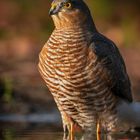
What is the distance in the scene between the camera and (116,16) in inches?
852

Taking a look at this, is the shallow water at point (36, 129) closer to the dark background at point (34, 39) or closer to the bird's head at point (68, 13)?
the dark background at point (34, 39)

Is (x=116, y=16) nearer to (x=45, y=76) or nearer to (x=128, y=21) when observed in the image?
(x=128, y=21)

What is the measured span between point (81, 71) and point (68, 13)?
2.49 feet

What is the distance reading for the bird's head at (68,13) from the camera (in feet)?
39.9

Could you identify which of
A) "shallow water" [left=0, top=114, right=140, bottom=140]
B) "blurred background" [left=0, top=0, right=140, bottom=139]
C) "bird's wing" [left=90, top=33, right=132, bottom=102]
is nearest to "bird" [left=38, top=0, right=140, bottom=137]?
"bird's wing" [left=90, top=33, right=132, bottom=102]

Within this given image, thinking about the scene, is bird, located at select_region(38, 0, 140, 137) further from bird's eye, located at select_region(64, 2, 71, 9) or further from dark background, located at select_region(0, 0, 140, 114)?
dark background, located at select_region(0, 0, 140, 114)

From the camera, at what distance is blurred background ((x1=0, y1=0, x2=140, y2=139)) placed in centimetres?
1555

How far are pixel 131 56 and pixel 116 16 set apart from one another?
2.73 meters

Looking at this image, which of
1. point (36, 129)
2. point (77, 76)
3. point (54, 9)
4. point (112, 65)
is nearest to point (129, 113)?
point (112, 65)

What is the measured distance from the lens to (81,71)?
12.0 meters

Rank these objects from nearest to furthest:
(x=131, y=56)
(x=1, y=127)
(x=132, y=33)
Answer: (x=1, y=127)
(x=131, y=56)
(x=132, y=33)

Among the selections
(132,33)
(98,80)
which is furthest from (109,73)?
(132,33)

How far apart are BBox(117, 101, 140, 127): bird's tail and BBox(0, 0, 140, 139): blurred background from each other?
2.42 m

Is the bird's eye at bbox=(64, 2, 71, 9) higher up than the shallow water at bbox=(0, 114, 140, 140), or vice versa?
the bird's eye at bbox=(64, 2, 71, 9)
